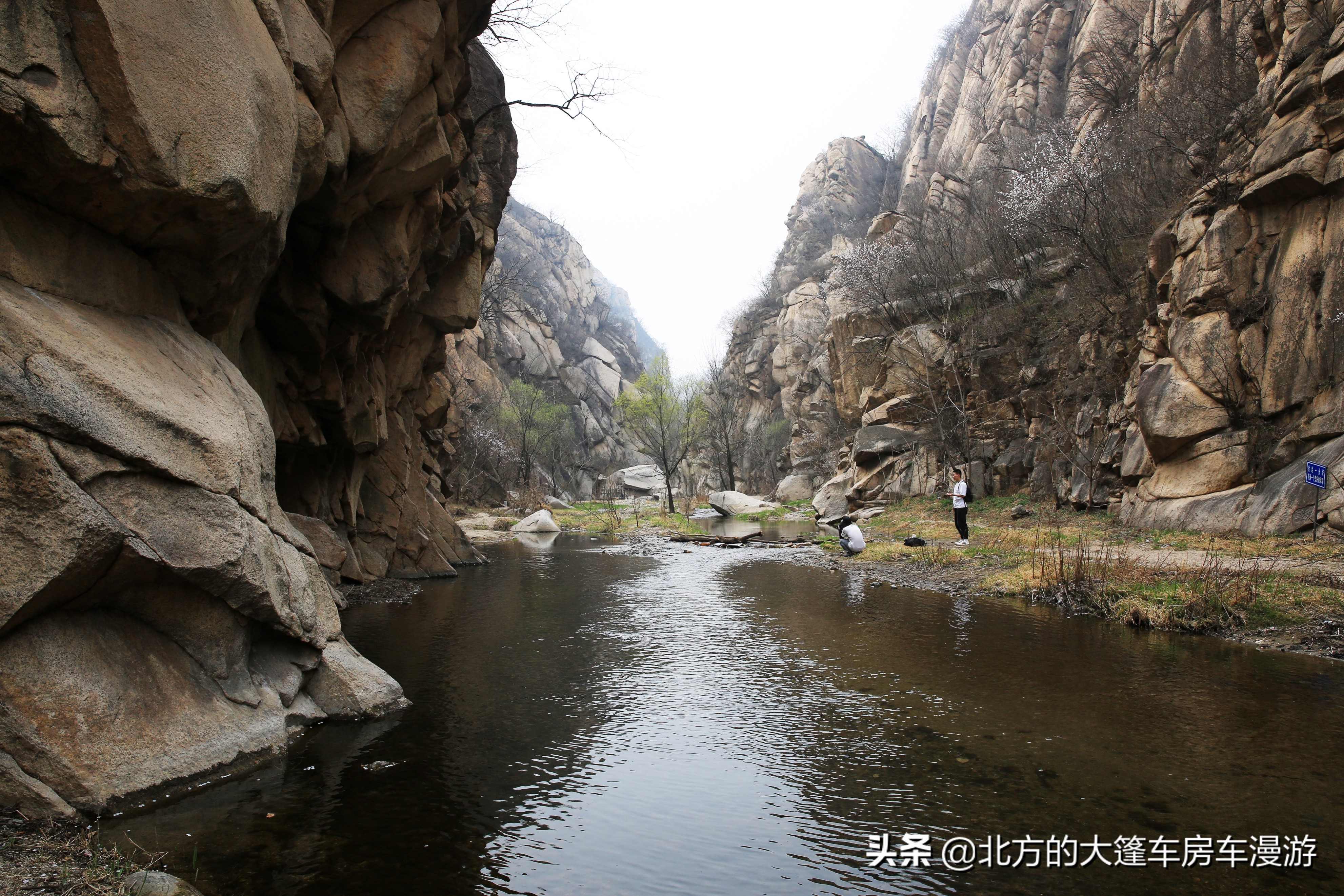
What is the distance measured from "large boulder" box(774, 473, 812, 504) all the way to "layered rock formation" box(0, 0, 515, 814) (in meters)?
42.0

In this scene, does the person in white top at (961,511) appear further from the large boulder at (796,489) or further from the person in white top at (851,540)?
the large boulder at (796,489)

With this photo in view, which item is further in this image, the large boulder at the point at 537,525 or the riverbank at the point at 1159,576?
the large boulder at the point at 537,525

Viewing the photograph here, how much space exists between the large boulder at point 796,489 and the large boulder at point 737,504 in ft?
15.5

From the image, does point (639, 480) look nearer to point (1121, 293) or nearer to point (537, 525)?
point (537, 525)

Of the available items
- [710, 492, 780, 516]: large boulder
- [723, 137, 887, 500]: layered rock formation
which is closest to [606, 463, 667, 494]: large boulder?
[723, 137, 887, 500]: layered rock formation

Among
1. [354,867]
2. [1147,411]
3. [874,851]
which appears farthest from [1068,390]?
[354,867]

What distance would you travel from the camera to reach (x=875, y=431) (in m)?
34.9

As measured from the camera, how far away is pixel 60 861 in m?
3.78

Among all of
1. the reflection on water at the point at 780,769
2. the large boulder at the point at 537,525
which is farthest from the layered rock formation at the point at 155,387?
the large boulder at the point at 537,525

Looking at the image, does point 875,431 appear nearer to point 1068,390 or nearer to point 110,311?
point 1068,390

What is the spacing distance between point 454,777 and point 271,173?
18.6ft

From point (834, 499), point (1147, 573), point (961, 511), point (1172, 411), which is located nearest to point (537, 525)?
point (834, 499)

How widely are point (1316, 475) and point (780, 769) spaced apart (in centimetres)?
1148

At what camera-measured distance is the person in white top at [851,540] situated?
786 inches
